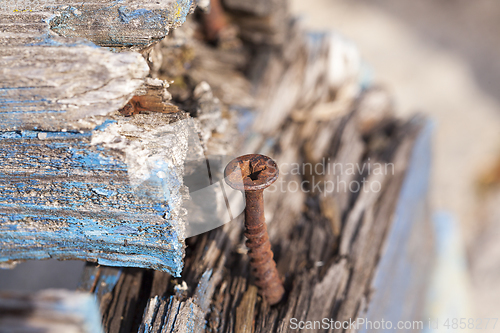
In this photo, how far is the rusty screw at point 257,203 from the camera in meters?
1.48

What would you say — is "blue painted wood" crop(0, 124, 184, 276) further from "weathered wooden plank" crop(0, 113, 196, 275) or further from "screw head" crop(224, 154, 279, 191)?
"screw head" crop(224, 154, 279, 191)

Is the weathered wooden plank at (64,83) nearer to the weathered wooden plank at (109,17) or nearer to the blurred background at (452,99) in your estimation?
the weathered wooden plank at (109,17)

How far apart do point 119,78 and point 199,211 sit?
1.00 metres

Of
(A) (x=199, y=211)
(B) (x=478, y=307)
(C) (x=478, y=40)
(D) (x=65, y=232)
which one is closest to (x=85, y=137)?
(D) (x=65, y=232)

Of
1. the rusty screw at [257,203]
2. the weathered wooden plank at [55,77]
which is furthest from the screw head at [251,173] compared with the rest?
the weathered wooden plank at [55,77]

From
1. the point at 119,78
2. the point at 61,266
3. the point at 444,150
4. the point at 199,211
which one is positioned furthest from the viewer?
the point at 444,150

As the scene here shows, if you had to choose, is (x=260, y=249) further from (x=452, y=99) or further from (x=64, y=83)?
(x=452, y=99)

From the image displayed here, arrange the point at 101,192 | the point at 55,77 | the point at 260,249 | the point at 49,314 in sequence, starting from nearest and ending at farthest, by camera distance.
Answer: the point at 49,314 < the point at 55,77 < the point at 101,192 < the point at 260,249

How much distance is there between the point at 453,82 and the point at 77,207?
273 inches

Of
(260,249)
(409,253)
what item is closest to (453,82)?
(409,253)

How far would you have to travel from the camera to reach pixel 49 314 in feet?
3.29

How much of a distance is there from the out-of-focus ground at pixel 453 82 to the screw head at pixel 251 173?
3747 millimetres

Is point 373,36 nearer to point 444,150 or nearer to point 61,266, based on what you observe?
point 444,150

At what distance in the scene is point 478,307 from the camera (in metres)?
4.32
